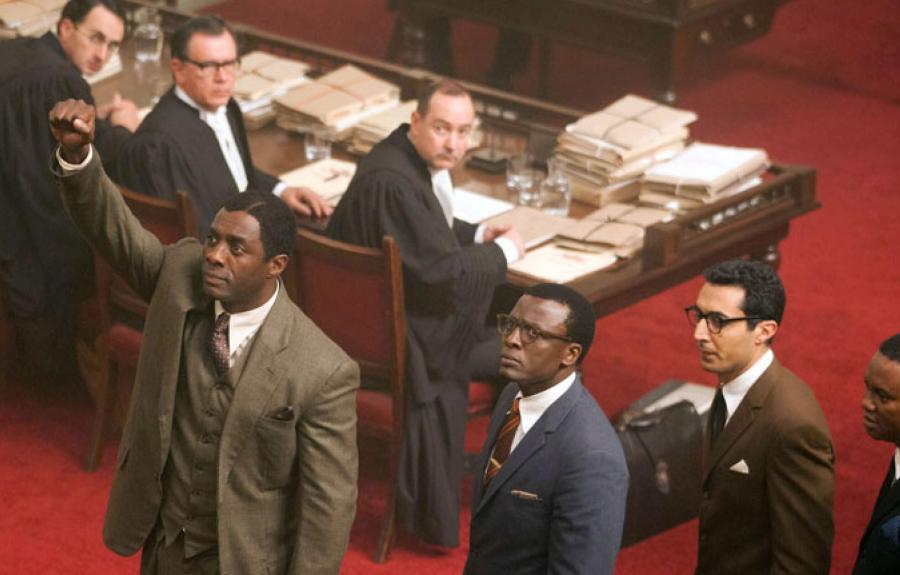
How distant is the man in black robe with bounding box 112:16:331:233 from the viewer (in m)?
5.43

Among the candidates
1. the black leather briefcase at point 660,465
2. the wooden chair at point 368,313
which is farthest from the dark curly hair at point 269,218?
the black leather briefcase at point 660,465

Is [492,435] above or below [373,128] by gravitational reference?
above

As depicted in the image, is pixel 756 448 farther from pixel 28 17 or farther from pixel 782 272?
pixel 28 17

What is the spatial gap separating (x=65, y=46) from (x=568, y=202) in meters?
1.89

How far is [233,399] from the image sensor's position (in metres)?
3.42

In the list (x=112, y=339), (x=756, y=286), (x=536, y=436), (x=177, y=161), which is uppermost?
(x=756, y=286)

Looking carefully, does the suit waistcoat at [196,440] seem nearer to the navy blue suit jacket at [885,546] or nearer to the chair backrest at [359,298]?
the navy blue suit jacket at [885,546]

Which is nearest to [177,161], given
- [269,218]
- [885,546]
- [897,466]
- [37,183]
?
[37,183]

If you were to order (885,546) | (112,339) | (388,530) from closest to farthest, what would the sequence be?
(885,546)
(388,530)
(112,339)

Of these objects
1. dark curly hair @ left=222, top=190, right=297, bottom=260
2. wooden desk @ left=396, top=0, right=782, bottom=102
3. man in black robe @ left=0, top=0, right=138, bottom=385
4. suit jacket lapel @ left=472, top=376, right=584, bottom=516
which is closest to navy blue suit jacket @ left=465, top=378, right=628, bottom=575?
suit jacket lapel @ left=472, top=376, right=584, bottom=516

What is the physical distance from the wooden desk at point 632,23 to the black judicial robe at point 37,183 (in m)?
2.86

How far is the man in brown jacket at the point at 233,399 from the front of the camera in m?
3.42

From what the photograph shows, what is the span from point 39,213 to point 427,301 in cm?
150

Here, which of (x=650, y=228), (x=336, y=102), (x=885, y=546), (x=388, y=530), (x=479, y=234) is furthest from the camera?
(x=336, y=102)
